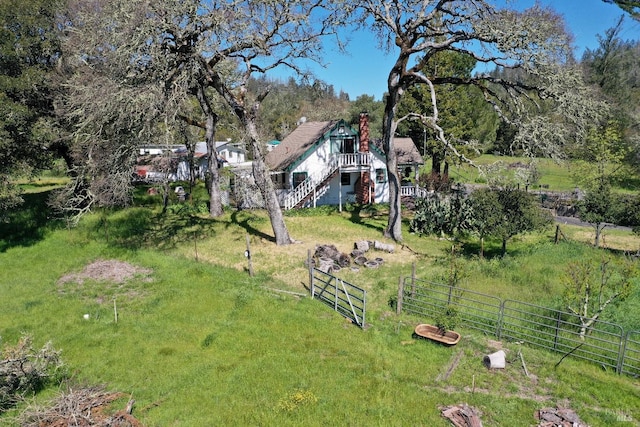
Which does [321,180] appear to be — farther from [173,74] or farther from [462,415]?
[462,415]

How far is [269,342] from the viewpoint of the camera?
10.8 m

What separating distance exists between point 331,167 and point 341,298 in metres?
17.0

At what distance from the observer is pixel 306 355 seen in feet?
33.3

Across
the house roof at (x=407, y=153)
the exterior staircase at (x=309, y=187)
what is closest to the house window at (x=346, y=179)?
the exterior staircase at (x=309, y=187)

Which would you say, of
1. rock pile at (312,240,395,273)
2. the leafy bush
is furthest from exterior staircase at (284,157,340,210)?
the leafy bush

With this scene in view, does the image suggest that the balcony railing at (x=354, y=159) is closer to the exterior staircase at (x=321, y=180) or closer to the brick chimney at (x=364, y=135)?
the exterior staircase at (x=321, y=180)

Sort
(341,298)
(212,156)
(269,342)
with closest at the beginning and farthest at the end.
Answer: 1. (269,342)
2. (341,298)
3. (212,156)

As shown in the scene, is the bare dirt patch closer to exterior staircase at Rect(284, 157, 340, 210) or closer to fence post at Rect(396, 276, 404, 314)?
fence post at Rect(396, 276, 404, 314)

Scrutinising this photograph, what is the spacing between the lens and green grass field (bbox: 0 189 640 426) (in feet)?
26.7

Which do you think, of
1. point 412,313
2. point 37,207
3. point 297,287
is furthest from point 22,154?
point 412,313

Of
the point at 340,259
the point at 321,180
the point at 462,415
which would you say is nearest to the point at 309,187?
the point at 321,180

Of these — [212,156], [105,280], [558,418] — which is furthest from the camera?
[212,156]

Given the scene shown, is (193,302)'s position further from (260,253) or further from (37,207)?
(37,207)

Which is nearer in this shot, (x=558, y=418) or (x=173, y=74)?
(x=558, y=418)
